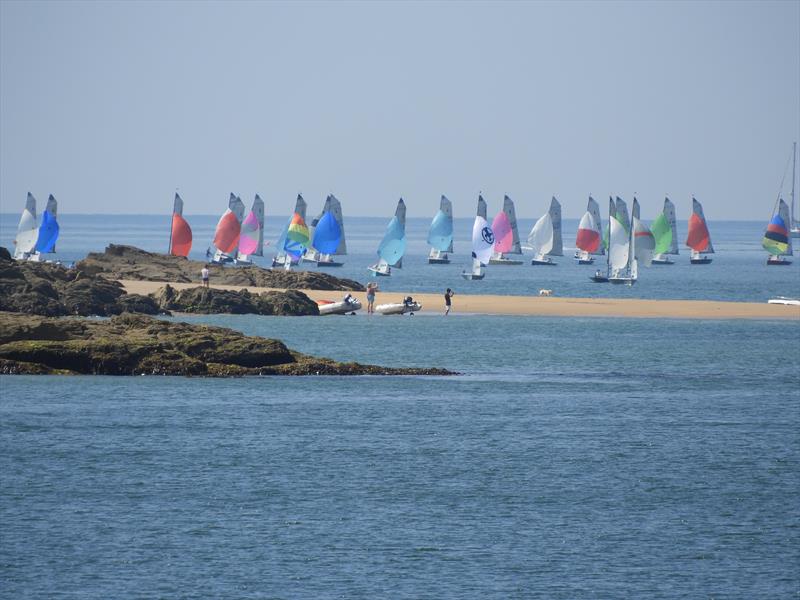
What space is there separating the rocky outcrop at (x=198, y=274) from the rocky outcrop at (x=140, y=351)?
131 feet

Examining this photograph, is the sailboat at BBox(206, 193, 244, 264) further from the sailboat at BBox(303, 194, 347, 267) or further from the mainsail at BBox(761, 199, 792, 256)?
the mainsail at BBox(761, 199, 792, 256)

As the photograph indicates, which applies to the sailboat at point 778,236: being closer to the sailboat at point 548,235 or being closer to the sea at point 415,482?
the sailboat at point 548,235

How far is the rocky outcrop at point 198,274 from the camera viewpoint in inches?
3772

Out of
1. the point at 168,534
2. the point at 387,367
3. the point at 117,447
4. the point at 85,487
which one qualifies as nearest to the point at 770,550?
the point at 168,534

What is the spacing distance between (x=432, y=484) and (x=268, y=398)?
572 inches

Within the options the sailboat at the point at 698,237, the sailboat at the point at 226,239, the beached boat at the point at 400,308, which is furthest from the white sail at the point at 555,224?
the beached boat at the point at 400,308

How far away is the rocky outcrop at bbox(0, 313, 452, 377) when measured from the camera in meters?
51.6

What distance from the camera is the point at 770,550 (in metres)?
29.9

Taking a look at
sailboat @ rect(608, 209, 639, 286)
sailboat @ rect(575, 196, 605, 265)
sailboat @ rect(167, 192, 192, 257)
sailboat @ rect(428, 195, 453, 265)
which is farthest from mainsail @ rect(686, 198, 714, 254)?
sailboat @ rect(167, 192, 192, 257)

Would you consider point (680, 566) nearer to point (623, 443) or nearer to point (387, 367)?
point (623, 443)

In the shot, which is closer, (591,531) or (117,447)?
(591,531)

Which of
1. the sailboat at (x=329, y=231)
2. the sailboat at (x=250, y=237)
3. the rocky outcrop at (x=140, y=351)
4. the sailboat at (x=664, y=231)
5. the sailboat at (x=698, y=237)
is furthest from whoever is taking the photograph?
the sailboat at (x=698, y=237)

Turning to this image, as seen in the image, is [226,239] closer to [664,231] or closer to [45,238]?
[45,238]

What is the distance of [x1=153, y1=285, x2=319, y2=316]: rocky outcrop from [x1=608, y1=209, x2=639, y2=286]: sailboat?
4520 cm
